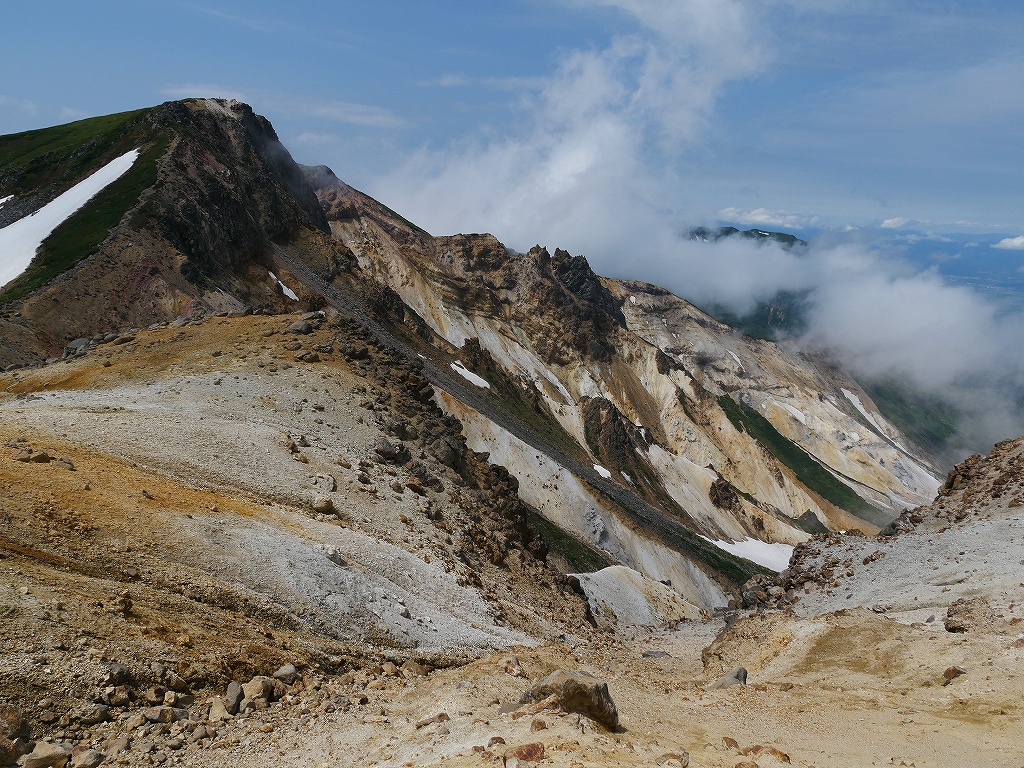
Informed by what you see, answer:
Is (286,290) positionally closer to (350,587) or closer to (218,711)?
(350,587)

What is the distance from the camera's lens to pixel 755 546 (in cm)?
10450

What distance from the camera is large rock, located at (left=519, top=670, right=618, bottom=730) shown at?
11.3m

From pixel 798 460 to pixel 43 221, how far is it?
156082 mm

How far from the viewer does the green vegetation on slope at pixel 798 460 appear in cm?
14950

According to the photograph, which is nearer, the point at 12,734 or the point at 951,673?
the point at 12,734

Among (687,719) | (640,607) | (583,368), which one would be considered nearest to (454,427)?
(640,607)

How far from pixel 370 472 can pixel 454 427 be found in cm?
841

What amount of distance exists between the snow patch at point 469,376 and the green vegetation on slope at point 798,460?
6634cm

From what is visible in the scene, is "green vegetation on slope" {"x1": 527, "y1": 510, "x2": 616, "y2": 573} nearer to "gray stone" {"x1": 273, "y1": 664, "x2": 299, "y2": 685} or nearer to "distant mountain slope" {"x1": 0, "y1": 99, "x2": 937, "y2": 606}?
"distant mountain slope" {"x1": 0, "y1": 99, "x2": 937, "y2": 606}

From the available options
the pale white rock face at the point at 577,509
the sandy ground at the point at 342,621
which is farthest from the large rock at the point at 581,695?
the pale white rock face at the point at 577,509

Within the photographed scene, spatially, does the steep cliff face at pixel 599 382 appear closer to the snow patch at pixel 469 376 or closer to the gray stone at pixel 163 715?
the snow patch at pixel 469 376

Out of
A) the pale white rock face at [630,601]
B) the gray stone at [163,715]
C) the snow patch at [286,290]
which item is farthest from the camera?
the snow patch at [286,290]

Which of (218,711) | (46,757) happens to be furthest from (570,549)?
(46,757)

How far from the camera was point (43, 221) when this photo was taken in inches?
2650
